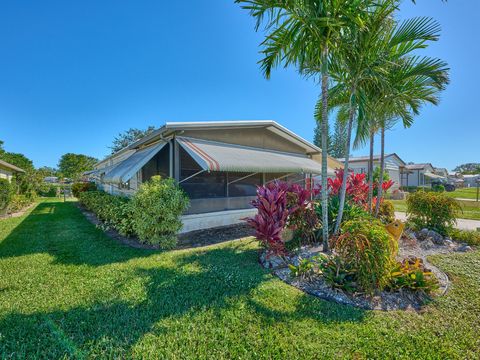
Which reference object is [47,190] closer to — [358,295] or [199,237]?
[199,237]

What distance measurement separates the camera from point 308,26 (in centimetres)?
589

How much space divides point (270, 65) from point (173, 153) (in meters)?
6.27

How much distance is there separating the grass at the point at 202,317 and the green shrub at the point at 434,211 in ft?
10.4

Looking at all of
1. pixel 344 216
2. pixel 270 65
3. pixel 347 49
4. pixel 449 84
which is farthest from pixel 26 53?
pixel 449 84

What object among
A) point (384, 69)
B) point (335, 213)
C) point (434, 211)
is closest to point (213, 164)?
point (335, 213)

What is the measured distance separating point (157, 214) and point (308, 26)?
26.9ft

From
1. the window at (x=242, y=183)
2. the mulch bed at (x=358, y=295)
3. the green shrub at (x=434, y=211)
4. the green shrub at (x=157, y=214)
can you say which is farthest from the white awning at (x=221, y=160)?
the green shrub at (x=434, y=211)

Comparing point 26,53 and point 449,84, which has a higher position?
point 26,53

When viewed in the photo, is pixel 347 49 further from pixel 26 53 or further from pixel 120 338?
pixel 26 53

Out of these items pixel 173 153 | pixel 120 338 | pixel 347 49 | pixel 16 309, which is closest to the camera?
pixel 120 338

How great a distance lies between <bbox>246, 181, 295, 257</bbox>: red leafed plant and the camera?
6.86 meters

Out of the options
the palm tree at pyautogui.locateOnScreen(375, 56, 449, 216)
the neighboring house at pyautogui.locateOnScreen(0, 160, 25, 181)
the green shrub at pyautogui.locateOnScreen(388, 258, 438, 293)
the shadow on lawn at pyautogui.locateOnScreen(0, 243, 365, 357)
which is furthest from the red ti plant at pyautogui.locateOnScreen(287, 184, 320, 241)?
the neighboring house at pyautogui.locateOnScreen(0, 160, 25, 181)

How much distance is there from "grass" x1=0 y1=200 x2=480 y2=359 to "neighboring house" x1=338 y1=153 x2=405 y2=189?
30.7 meters

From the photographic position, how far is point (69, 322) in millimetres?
3955
